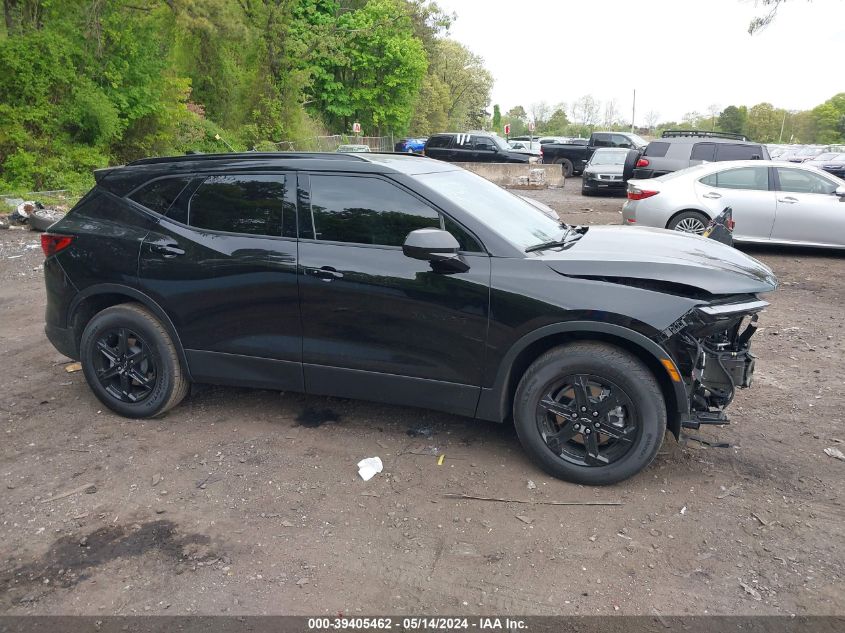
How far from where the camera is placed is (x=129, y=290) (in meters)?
4.50

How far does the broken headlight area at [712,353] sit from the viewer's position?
350 cm

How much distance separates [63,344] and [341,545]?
287 centimetres

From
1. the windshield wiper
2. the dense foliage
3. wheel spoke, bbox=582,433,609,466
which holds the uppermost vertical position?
the dense foliage

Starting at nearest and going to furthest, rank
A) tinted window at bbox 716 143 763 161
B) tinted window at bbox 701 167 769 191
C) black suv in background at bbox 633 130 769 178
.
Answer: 1. tinted window at bbox 701 167 769 191
2. tinted window at bbox 716 143 763 161
3. black suv in background at bbox 633 130 769 178

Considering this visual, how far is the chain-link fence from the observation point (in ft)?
92.8

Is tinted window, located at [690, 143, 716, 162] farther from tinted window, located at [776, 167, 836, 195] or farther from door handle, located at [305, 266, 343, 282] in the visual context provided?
door handle, located at [305, 266, 343, 282]

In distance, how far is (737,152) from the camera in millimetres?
15062

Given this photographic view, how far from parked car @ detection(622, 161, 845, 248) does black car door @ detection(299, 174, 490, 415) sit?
Answer: 7.67 meters

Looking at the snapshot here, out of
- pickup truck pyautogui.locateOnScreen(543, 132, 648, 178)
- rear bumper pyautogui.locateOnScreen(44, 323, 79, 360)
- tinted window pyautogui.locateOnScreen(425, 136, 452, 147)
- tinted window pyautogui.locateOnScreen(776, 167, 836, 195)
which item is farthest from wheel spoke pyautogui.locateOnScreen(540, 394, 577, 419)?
pickup truck pyautogui.locateOnScreen(543, 132, 648, 178)

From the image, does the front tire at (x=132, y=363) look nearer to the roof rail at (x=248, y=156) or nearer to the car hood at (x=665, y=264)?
the roof rail at (x=248, y=156)

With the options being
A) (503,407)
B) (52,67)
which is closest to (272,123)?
(52,67)

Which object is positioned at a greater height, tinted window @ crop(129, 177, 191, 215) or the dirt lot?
tinted window @ crop(129, 177, 191, 215)

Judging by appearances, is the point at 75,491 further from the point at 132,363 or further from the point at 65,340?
the point at 65,340

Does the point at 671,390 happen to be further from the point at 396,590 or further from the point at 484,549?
the point at 396,590
